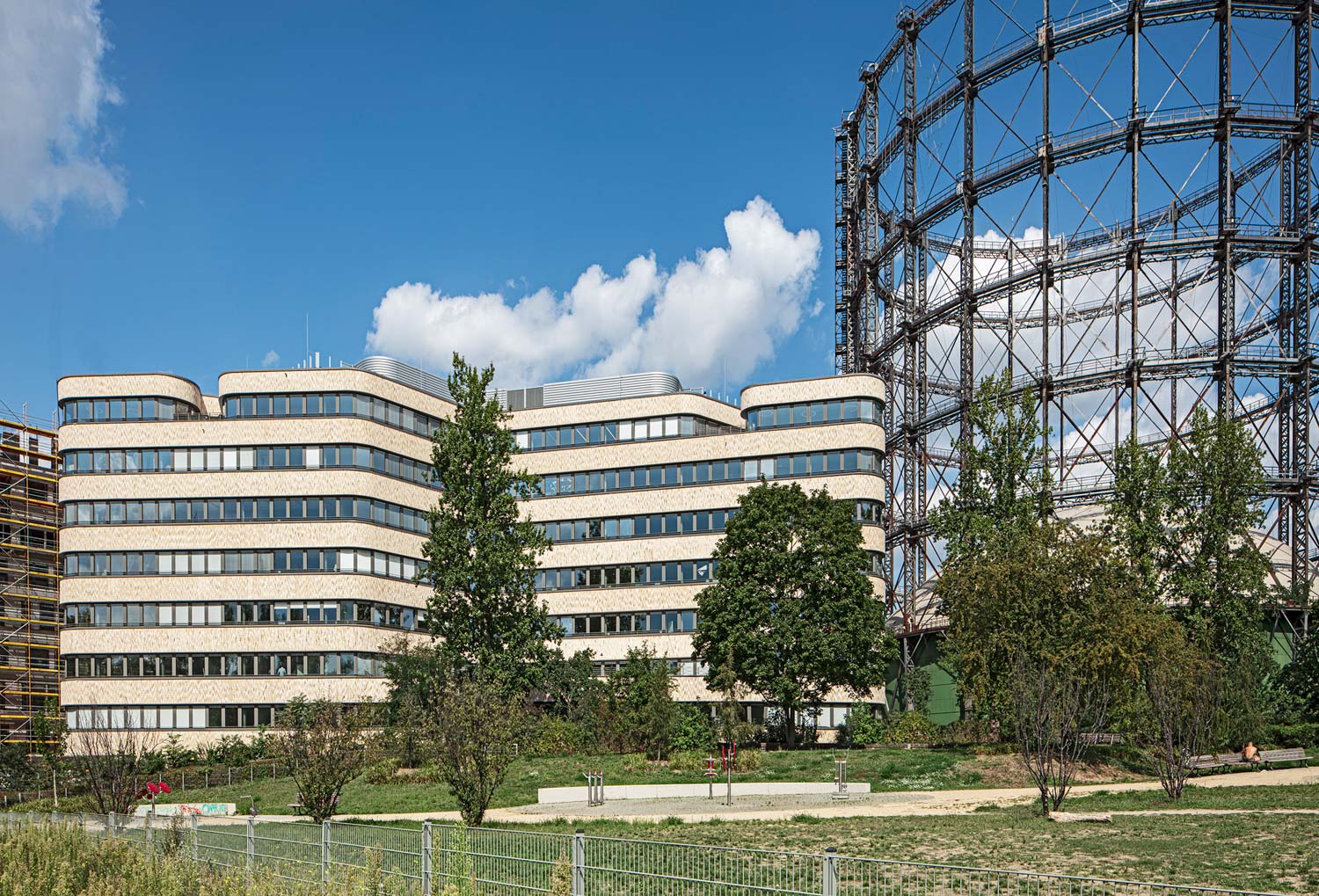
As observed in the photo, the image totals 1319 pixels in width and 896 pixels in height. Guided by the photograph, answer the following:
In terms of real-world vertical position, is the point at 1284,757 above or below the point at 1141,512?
below

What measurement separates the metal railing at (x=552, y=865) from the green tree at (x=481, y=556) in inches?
1354

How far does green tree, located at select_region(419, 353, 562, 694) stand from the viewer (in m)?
54.2

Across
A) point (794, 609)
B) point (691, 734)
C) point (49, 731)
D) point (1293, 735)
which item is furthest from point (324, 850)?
point (49, 731)

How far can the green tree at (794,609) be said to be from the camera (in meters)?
57.1

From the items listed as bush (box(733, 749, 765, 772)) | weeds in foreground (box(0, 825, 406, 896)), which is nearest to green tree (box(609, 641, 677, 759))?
bush (box(733, 749, 765, 772))

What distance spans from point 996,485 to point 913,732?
13.4m

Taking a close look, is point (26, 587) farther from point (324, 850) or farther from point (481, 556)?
point (324, 850)

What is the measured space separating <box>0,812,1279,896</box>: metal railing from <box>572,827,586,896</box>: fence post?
0.04 ft

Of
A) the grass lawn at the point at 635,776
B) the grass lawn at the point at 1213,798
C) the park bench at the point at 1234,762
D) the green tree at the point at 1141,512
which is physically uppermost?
the green tree at the point at 1141,512

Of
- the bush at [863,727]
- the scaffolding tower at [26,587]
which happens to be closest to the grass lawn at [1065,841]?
the bush at [863,727]

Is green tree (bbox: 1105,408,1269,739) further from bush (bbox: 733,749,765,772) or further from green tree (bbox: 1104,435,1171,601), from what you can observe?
bush (bbox: 733,749,765,772)

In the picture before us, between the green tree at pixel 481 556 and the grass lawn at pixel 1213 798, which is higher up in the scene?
the green tree at pixel 481 556

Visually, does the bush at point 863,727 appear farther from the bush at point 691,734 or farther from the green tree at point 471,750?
the green tree at point 471,750

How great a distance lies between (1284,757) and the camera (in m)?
46.9
